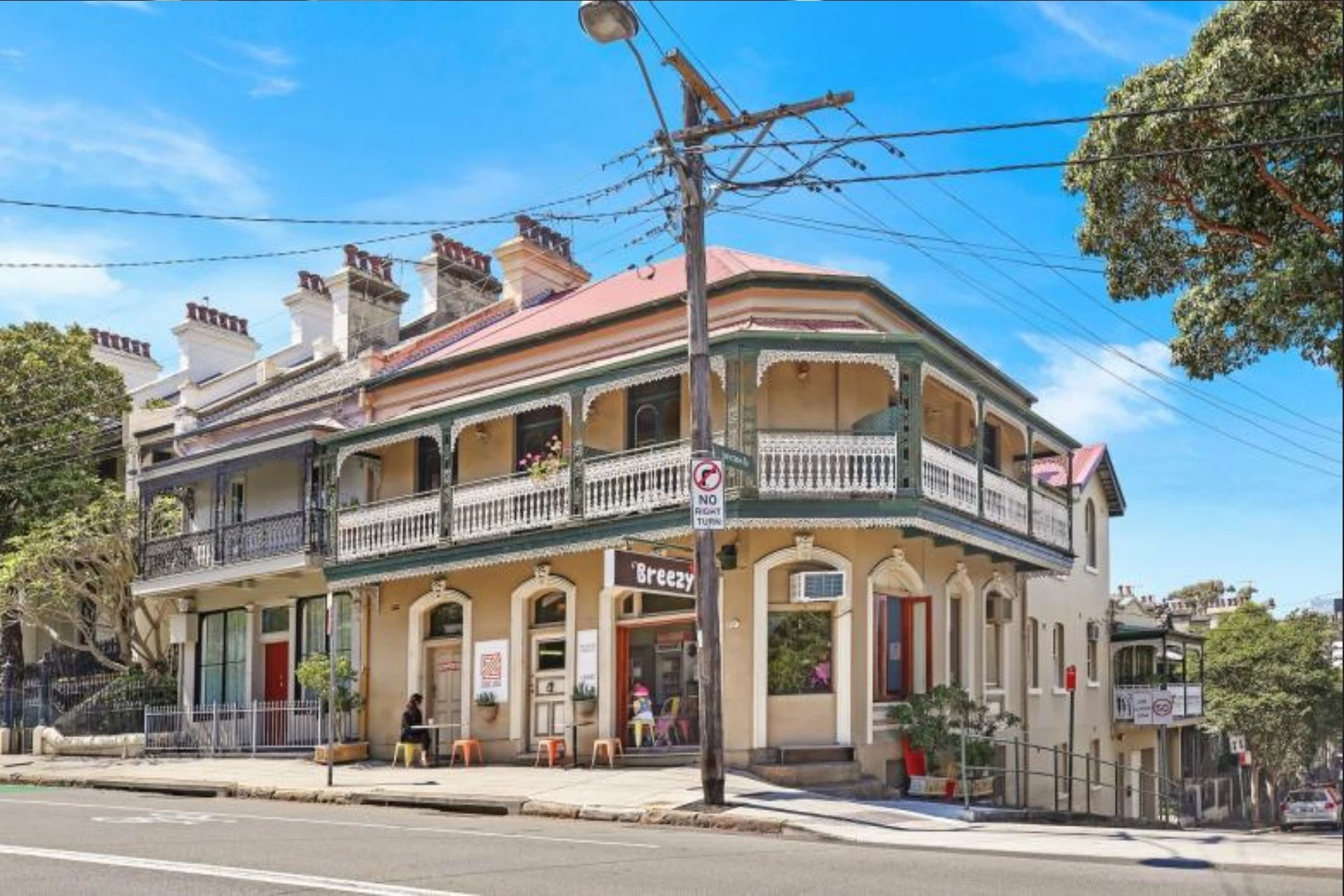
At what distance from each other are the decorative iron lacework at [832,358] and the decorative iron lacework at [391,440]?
637 centimetres

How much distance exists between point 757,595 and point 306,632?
11.1 metres

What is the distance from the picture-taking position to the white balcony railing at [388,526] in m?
23.4

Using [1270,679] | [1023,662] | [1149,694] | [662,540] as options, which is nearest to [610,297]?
[662,540]

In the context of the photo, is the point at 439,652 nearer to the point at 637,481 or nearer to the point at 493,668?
the point at 493,668

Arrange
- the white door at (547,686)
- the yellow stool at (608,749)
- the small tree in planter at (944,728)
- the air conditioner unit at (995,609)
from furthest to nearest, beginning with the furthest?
the air conditioner unit at (995,609), the white door at (547,686), the yellow stool at (608,749), the small tree in planter at (944,728)

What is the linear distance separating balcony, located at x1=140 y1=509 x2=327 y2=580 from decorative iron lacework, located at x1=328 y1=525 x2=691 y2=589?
114cm

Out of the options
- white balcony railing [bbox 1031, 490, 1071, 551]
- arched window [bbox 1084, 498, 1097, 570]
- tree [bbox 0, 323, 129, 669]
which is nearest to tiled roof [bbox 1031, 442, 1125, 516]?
arched window [bbox 1084, 498, 1097, 570]

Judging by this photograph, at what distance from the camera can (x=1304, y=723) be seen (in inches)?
1939

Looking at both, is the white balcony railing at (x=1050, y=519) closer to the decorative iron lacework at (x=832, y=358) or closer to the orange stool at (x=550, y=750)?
the decorative iron lacework at (x=832, y=358)

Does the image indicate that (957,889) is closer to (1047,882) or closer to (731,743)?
(1047,882)

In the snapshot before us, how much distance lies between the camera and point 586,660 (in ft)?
71.8

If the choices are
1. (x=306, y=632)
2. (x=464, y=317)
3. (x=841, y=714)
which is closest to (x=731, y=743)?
(x=841, y=714)

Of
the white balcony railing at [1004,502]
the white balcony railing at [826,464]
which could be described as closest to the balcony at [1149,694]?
the white balcony railing at [1004,502]

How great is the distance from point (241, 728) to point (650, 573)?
12.7 meters
